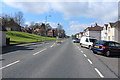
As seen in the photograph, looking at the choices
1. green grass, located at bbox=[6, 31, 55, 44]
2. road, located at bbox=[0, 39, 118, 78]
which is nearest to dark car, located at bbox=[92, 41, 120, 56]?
road, located at bbox=[0, 39, 118, 78]

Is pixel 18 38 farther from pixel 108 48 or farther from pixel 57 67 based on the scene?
pixel 57 67

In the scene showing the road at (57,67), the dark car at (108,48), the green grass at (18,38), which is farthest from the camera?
the green grass at (18,38)

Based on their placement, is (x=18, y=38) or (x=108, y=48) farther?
(x=18, y=38)

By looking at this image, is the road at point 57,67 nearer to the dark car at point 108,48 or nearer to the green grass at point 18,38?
the dark car at point 108,48

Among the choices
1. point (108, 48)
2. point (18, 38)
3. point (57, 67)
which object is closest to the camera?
point (57, 67)

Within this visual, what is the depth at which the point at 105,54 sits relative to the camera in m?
13.7

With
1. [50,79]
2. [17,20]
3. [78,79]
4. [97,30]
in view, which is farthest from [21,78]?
[17,20]

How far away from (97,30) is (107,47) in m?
60.4

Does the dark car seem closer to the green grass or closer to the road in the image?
the road

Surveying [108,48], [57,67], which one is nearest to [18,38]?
[108,48]

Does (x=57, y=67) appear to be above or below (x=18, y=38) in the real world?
below

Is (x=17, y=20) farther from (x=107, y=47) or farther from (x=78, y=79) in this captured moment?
(x=78, y=79)

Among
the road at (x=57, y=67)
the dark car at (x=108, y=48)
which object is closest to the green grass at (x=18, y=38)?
the dark car at (x=108, y=48)

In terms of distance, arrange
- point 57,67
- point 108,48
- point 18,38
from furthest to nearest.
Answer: point 18,38 → point 108,48 → point 57,67
